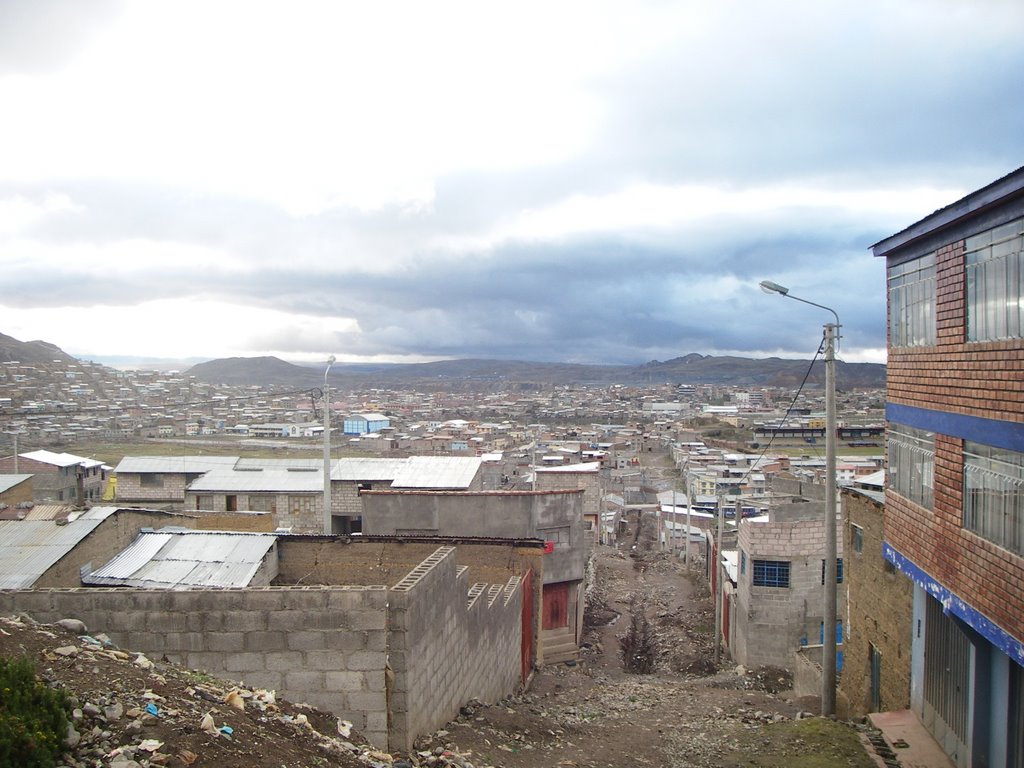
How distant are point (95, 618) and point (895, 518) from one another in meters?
10.6

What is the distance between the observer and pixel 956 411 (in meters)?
9.60

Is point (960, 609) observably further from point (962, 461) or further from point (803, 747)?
point (803, 747)

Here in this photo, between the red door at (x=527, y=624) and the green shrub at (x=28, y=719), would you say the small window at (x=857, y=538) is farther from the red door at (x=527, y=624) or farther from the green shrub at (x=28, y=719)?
the green shrub at (x=28, y=719)

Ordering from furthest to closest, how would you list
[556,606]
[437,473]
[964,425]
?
[437,473] < [556,606] < [964,425]

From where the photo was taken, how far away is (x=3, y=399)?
3216 inches

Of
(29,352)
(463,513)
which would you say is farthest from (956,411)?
(29,352)

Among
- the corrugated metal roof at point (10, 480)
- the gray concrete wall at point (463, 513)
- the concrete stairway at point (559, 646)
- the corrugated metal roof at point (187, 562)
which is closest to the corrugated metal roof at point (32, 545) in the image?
the corrugated metal roof at point (187, 562)

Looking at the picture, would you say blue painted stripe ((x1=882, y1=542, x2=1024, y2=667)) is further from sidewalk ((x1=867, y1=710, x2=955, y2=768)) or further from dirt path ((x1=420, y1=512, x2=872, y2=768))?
dirt path ((x1=420, y1=512, x2=872, y2=768))

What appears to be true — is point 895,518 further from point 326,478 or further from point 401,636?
point 326,478

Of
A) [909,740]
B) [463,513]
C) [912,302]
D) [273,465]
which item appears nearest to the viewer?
[912,302]

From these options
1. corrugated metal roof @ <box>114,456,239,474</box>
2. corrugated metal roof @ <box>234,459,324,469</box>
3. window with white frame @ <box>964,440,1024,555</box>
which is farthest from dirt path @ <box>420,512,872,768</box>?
corrugated metal roof @ <box>114,456,239,474</box>

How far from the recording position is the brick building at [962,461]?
27.3 ft

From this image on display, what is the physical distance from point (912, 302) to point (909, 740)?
610 centimetres

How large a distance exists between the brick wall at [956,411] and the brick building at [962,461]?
0.07ft
